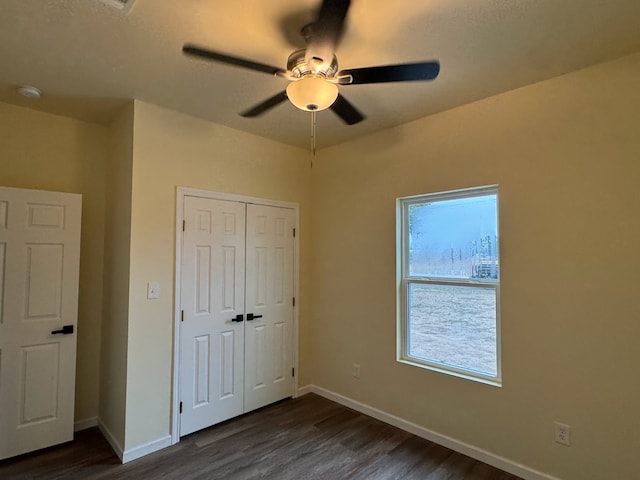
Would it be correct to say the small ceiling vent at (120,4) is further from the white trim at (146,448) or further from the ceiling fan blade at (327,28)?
the white trim at (146,448)

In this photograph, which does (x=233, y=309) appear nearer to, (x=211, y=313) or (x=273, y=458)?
(x=211, y=313)

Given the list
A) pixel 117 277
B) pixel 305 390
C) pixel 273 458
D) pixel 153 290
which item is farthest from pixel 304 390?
pixel 117 277

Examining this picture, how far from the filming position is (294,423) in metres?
3.18

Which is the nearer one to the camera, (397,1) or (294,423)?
(397,1)

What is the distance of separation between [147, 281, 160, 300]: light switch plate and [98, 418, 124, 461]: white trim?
1143 millimetres

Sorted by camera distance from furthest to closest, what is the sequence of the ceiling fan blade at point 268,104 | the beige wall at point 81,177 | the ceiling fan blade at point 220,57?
the beige wall at point 81,177 → the ceiling fan blade at point 268,104 → the ceiling fan blade at point 220,57

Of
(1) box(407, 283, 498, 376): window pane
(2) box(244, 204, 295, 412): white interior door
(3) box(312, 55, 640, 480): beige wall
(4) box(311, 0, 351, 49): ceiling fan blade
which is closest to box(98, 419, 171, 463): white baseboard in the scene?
(2) box(244, 204, 295, 412): white interior door

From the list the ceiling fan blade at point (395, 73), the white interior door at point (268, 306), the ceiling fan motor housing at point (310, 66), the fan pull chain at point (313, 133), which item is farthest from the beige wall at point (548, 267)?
the ceiling fan motor housing at point (310, 66)

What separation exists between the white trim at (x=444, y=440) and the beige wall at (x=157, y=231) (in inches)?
66.5

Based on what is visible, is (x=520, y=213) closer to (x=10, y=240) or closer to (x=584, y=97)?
(x=584, y=97)

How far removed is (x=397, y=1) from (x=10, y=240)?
307cm

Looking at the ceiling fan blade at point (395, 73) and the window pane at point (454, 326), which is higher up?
the ceiling fan blade at point (395, 73)

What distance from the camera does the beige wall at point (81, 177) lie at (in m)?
2.83

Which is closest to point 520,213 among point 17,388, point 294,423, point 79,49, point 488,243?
point 488,243
